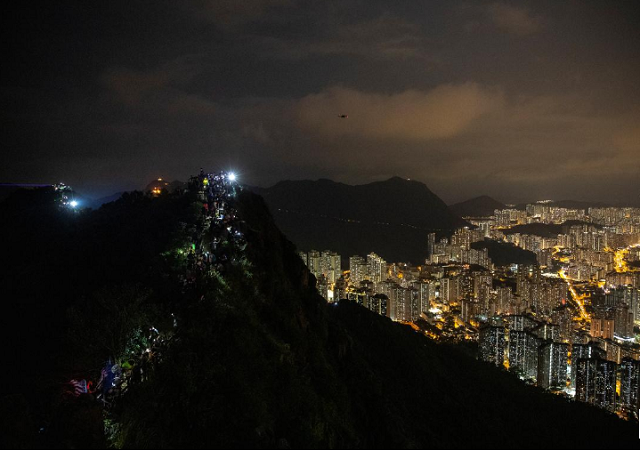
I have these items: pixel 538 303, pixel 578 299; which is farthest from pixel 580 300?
pixel 538 303

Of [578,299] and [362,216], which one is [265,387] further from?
[362,216]

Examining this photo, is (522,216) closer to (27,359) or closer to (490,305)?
(490,305)

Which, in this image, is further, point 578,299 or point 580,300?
point 578,299

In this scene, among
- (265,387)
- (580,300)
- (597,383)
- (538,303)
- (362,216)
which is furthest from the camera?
(362,216)

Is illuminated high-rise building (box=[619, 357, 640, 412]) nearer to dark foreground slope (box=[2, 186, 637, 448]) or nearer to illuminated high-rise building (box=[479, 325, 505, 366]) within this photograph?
dark foreground slope (box=[2, 186, 637, 448])

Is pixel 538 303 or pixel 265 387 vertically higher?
pixel 265 387

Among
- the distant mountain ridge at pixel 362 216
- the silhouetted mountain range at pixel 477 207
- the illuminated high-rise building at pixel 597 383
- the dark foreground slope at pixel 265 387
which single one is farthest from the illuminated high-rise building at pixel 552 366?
the silhouetted mountain range at pixel 477 207

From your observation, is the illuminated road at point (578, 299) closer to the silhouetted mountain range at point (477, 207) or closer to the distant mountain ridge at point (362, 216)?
the distant mountain ridge at point (362, 216)
